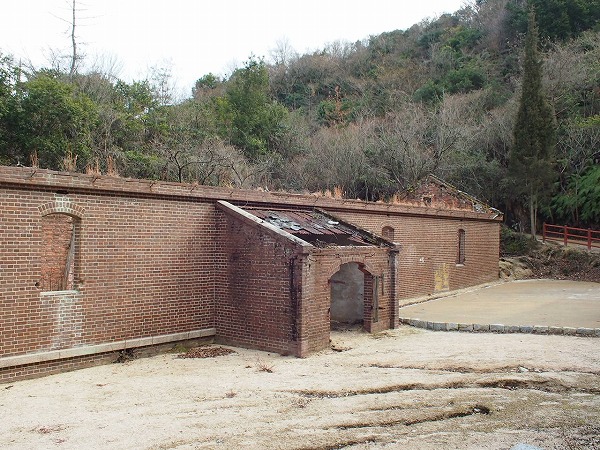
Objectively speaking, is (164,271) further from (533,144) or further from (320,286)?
(533,144)

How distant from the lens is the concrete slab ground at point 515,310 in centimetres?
1454

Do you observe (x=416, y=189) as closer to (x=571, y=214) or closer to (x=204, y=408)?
(x=571, y=214)

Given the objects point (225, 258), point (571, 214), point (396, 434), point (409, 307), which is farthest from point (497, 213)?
point (396, 434)

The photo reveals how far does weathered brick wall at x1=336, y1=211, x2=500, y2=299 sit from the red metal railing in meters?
7.91

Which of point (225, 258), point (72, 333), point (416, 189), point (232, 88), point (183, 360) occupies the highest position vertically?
point (232, 88)

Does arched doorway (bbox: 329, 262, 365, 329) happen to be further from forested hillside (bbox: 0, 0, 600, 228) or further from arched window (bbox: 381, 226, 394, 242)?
forested hillside (bbox: 0, 0, 600, 228)

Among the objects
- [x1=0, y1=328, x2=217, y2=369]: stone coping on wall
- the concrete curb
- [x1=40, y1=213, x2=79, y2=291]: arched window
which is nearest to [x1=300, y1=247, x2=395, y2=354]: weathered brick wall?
the concrete curb

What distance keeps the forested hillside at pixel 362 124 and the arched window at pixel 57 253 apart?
196cm

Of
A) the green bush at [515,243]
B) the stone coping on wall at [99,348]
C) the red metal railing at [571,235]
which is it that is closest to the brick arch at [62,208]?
the stone coping on wall at [99,348]

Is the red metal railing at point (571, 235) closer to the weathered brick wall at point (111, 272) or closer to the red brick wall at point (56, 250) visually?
the weathered brick wall at point (111, 272)

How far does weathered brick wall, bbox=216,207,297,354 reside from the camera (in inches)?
475

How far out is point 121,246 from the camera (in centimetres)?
1156

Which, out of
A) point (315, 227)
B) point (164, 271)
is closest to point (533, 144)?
point (315, 227)

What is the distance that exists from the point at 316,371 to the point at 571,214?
2980 centimetres
